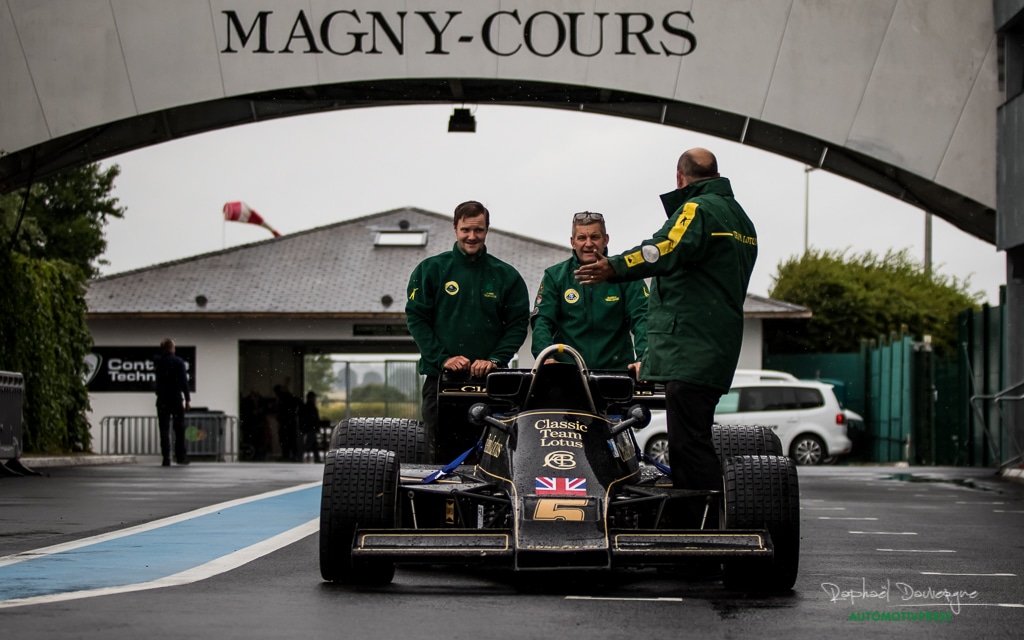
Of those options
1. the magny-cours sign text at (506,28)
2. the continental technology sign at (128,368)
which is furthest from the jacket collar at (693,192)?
the continental technology sign at (128,368)

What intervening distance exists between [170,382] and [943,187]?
10.5 metres

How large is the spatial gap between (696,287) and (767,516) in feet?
3.50

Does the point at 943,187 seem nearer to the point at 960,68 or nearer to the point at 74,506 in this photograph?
the point at 960,68

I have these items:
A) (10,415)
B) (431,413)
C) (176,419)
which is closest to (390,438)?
(431,413)

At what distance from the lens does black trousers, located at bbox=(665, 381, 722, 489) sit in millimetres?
6559

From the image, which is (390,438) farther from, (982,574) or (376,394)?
(376,394)

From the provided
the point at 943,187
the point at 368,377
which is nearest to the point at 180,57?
the point at 943,187

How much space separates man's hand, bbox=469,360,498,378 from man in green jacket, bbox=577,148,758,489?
3.17 feet

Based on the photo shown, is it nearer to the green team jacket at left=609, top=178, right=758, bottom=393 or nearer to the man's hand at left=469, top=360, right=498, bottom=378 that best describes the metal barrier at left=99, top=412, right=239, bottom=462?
the man's hand at left=469, top=360, right=498, bottom=378

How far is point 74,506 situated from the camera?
37.3 feet

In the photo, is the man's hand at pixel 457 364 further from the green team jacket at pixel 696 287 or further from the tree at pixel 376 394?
the tree at pixel 376 394

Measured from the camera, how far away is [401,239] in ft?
133

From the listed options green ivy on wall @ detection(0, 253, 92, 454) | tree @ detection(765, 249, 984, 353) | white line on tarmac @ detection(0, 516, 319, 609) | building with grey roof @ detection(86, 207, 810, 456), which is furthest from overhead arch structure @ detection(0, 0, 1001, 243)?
tree @ detection(765, 249, 984, 353)

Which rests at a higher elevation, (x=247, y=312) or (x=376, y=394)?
(x=247, y=312)
